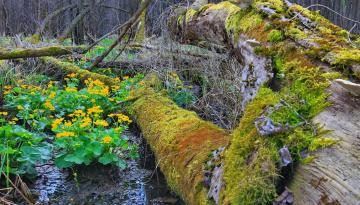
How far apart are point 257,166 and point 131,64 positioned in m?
5.51

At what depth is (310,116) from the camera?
72.3 inches

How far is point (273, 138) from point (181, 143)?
130 cm

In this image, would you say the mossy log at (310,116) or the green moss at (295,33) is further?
the green moss at (295,33)

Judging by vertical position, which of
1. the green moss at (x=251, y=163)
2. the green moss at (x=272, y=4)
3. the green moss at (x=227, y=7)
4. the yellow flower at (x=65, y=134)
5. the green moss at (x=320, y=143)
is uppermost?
the green moss at (x=272, y=4)

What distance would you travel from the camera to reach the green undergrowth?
5.45 feet

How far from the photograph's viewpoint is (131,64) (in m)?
7.04

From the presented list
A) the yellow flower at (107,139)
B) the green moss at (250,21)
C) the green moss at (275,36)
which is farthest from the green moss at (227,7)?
the yellow flower at (107,139)

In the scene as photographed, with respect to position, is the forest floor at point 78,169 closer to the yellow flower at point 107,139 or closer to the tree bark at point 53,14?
the yellow flower at point 107,139

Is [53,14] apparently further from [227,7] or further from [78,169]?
[78,169]

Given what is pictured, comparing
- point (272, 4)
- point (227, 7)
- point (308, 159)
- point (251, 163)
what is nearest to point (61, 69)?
point (227, 7)

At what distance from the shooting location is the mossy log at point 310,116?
5.07 ft

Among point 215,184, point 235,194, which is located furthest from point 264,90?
point 235,194

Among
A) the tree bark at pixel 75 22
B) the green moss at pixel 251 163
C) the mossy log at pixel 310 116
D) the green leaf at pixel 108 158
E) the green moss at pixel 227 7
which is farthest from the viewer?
the tree bark at pixel 75 22

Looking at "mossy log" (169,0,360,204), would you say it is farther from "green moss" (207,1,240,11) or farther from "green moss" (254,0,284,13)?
"green moss" (207,1,240,11)
